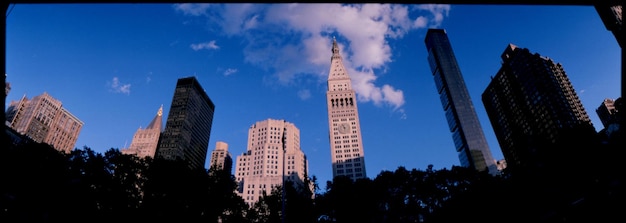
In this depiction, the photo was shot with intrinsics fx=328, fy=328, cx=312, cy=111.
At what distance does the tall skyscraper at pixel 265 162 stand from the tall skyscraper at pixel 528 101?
89568mm

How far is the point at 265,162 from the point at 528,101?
12064cm

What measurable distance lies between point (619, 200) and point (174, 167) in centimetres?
4522

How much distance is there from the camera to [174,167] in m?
45.5

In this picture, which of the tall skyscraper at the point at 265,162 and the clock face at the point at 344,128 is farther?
the clock face at the point at 344,128

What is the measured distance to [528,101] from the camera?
116250mm

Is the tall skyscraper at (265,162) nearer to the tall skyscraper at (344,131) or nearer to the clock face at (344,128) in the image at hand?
the tall skyscraper at (344,131)

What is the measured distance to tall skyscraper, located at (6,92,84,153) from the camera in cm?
15400

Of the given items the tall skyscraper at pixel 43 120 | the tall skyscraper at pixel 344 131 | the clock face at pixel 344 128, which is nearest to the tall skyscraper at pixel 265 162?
the tall skyscraper at pixel 344 131

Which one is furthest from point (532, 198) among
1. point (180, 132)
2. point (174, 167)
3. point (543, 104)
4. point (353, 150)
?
point (180, 132)

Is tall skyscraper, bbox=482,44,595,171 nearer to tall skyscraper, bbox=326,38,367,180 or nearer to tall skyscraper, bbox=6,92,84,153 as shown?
tall skyscraper, bbox=326,38,367,180

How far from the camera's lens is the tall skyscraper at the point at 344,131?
15288 centimetres

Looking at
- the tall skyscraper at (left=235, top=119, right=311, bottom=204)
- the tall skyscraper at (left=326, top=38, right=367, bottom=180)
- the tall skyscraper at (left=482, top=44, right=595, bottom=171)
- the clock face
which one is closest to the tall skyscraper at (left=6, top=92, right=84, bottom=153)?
the tall skyscraper at (left=235, top=119, right=311, bottom=204)

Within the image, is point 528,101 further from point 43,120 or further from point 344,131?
point 43,120

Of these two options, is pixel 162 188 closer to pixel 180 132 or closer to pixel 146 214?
pixel 146 214
